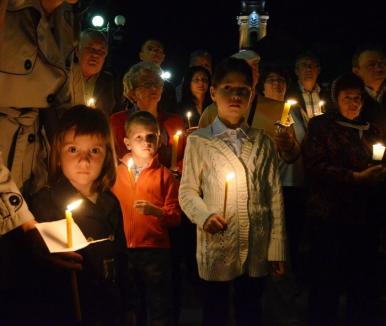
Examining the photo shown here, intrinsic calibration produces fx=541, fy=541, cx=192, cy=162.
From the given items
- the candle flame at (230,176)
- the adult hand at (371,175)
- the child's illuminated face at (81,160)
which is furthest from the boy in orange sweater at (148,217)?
the adult hand at (371,175)

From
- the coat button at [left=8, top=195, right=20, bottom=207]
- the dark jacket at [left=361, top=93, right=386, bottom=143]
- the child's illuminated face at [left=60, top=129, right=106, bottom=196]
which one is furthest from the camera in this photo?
the dark jacket at [left=361, top=93, right=386, bottom=143]

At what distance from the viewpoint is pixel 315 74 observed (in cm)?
555

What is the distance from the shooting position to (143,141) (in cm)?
416

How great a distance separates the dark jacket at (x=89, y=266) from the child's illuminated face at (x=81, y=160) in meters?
0.06

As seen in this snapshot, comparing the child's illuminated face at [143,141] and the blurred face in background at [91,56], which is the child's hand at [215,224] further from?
the blurred face in background at [91,56]

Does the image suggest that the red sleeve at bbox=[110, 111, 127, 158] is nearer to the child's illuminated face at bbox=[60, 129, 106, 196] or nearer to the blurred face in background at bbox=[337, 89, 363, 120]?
the child's illuminated face at bbox=[60, 129, 106, 196]

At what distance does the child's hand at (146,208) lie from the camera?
380 cm

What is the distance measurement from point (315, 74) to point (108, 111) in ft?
7.04

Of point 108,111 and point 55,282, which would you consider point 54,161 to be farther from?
point 108,111

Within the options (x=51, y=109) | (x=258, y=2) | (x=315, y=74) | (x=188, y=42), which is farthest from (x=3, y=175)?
(x=258, y=2)

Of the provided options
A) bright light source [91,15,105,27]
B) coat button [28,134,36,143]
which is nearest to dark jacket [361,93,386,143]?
coat button [28,134,36,143]

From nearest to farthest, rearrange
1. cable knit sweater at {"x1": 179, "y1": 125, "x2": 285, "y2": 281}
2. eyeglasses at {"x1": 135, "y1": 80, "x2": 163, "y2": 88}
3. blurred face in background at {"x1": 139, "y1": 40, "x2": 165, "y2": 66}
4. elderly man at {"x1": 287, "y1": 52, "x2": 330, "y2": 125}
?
cable knit sweater at {"x1": 179, "y1": 125, "x2": 285, "y2": 281}
eyeglasses at {"x1": 135, "y1": 80, "x2": 163, "y2": 88}
elderly man at {"x1": 287, "y1": 52, "x2": 330, "y2": 125}
blurred face in background at {"x1": 139, "y1": 40, "x2": 165, "y2": 66}

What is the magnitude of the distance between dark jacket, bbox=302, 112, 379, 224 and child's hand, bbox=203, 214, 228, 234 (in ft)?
4.38

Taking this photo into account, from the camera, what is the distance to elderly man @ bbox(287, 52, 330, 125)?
550cm
